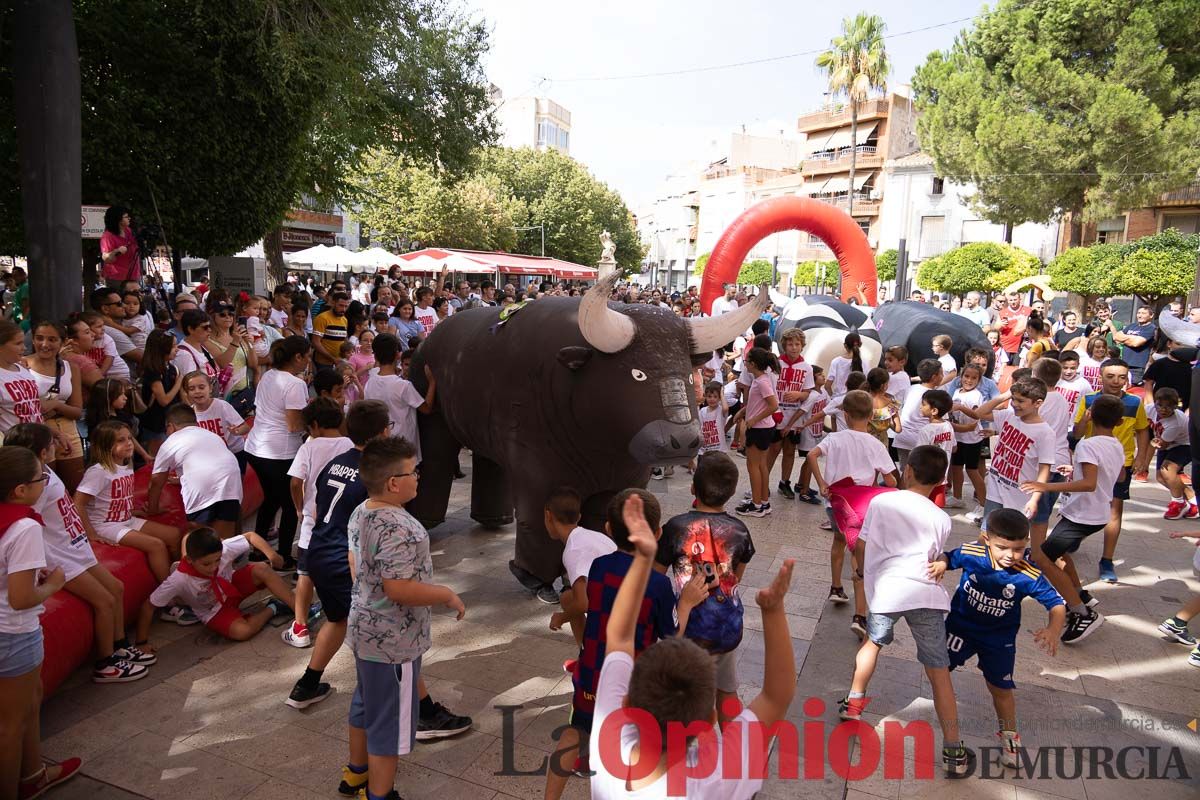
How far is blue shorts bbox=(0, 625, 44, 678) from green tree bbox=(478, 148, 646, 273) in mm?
37143

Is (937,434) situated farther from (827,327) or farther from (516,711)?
(827,327)

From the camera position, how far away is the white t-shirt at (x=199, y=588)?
4207 mm

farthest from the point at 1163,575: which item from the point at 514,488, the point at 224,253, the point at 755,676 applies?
the point at 224,253

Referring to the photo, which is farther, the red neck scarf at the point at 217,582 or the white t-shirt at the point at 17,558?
the red neck scarf at the point at 217,582

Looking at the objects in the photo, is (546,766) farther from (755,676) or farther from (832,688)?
(832,688)

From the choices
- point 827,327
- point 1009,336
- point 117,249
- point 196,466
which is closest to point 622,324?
Answer: point 196,466

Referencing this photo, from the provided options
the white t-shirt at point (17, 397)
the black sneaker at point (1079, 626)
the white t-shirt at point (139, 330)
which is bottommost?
the black sneaker at point (1079, 626)

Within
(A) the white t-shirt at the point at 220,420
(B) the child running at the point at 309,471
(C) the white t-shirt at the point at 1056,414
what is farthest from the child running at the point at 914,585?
(A) the white t-shirt at the point at 220,420

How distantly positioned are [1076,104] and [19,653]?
1081 inches

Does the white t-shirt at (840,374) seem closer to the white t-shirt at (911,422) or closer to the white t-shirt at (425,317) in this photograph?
the white t-shirt at (911,422)

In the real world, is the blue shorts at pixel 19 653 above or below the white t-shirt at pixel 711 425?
below

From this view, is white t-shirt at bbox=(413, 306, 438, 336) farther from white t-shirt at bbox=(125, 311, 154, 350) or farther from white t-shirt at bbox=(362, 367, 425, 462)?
white t-shirt at bbox=(362, 367, 425, 462)

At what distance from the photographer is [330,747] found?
329 centimetres

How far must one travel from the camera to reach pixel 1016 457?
4738mm
